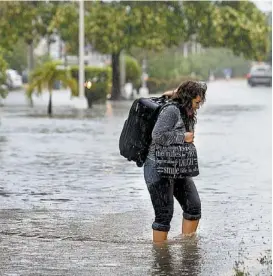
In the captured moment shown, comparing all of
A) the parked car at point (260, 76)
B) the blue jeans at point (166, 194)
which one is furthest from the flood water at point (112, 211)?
the parked car at point (260, 76)

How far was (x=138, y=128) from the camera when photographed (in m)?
10.2

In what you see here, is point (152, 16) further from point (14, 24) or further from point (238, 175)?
point (238, 175)

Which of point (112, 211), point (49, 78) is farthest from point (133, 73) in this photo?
point (112, 211)

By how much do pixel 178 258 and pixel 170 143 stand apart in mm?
982

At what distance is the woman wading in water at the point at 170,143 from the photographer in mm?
10109

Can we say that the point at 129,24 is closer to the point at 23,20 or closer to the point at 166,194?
the point at 23,20

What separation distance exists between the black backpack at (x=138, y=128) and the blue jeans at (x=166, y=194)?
0.17 m

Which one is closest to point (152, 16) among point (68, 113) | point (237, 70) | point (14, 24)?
point (14, 24)

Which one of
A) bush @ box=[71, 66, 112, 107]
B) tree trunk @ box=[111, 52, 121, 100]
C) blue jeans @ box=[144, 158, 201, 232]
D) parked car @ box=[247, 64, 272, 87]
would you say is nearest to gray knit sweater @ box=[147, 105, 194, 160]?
blue jeans @ box=[144, 158, 201, 232]

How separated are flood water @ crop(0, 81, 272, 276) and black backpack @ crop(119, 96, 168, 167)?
0.84m

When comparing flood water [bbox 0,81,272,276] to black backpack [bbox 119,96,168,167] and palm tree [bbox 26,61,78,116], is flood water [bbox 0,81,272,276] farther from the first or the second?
palm tree [bbox 26,61,78,116]

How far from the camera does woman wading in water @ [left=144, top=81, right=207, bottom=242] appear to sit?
10109mm

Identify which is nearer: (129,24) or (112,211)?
(112,211)

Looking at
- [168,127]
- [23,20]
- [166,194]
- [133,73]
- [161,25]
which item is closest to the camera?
[168,127]
